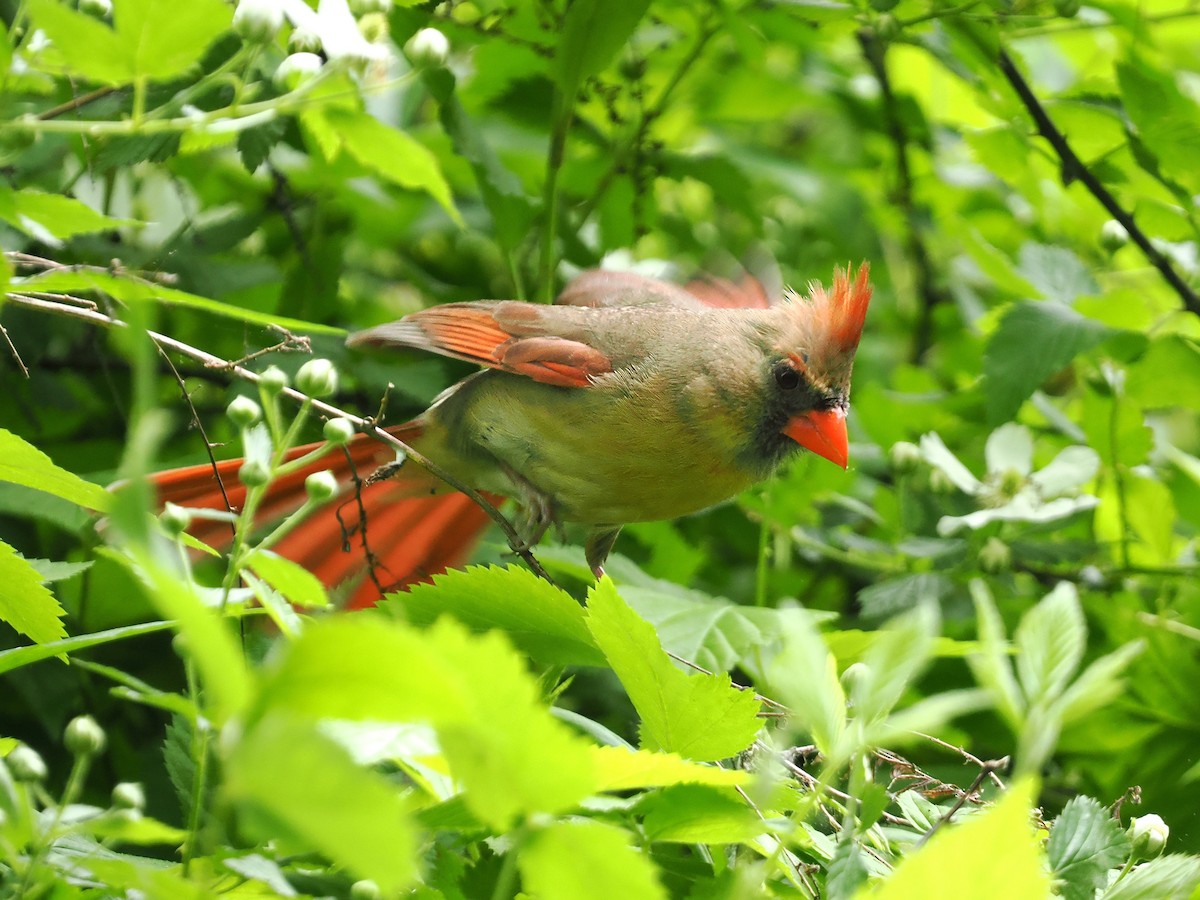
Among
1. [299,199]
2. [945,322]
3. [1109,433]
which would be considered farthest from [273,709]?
[945,322]

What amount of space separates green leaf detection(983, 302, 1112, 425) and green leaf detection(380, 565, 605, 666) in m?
1.24

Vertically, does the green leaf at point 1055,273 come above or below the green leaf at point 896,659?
below

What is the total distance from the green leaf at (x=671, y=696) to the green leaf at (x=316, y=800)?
629 mm

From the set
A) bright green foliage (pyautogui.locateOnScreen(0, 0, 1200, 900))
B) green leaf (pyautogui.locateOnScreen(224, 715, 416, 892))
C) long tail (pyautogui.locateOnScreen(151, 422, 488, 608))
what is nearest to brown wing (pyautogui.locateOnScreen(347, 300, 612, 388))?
bright green foliage (pyautogui.locateOnScreen(0, 0, 1200, 900))

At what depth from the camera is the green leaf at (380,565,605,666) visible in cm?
153

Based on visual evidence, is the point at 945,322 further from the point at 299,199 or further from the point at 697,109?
the point at 299,199

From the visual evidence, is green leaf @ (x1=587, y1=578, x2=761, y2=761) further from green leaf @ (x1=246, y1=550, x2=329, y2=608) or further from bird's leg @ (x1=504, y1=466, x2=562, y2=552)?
Answer: bird's leg @ (x1=504, y1=466, x2=562, y2=552)

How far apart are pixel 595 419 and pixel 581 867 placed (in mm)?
1819

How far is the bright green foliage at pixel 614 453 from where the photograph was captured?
2.88ft

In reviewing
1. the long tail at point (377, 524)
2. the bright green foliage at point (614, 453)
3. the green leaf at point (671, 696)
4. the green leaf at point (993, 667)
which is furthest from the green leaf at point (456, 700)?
the long tail at point (377, 524)

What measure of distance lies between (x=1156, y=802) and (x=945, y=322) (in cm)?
207

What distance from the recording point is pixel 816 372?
8.96 feet

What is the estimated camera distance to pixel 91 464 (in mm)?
2391

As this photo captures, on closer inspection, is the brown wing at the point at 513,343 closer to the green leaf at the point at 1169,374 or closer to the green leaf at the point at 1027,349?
the green leaf at the point at 1027,349
